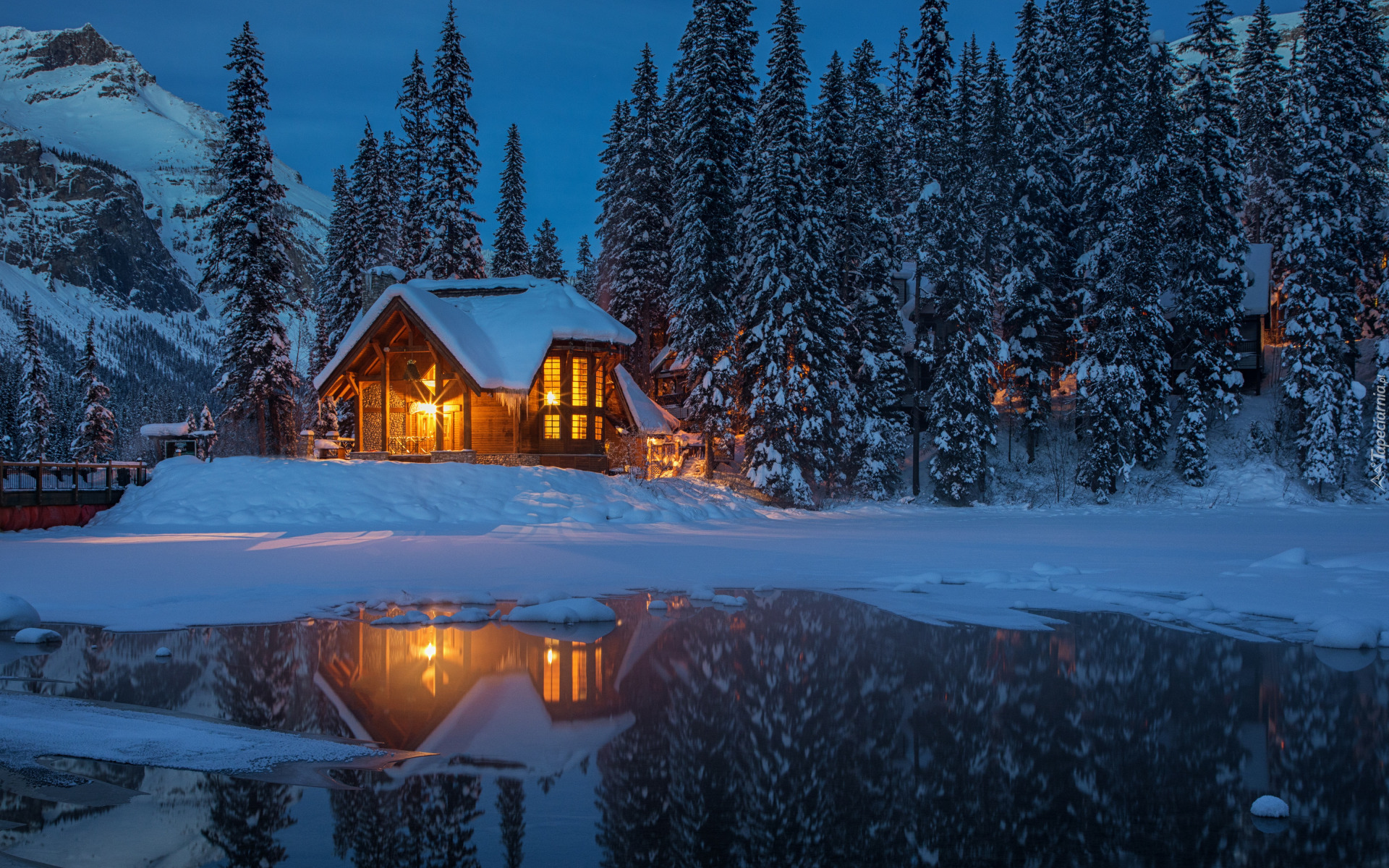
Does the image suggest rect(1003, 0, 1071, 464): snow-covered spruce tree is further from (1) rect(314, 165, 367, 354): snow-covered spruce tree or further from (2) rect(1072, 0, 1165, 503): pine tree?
(1) rect(314, 165, 367, 354): snow-covered spruce tree

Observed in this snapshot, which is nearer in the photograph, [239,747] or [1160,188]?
[239,747]

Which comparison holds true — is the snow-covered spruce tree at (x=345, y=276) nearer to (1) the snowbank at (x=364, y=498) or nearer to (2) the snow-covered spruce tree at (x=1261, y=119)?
(1) the snowbank at (x=364, y=498)

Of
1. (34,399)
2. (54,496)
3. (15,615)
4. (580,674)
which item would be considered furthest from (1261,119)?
(34,399)

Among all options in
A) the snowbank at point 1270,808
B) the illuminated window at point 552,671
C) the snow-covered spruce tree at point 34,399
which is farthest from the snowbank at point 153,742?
the snow-covered spruce tree at point 34,399

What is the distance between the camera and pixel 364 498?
73.4 ft

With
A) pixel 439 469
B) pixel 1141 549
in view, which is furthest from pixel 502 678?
pixel 439 469

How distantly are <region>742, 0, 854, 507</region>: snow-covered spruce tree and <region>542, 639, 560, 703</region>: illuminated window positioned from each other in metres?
22.4

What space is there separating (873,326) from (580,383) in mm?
11950

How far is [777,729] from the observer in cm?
635

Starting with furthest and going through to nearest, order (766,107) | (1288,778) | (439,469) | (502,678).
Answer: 1. (766,107)
2. (439,469)
3. (502,678)
4. (1288,778)

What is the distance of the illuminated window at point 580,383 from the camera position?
109 ft

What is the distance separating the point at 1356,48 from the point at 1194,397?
15.1 metres

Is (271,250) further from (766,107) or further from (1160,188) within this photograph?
(1160,188)

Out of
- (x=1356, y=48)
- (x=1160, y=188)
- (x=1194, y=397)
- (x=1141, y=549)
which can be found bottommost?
(x=1141, y=549)
